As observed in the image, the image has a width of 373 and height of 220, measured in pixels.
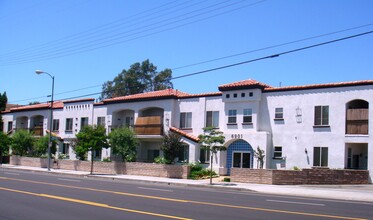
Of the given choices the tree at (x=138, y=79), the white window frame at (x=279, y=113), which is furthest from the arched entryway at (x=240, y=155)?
the tree at (x=138, y=79)

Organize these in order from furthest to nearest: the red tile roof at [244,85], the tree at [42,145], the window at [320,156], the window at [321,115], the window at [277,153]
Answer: the tree at [42,145] < the red tile roof at [244,85] < the window at [277,153] < the window at [321,115] < the window at [320,156]

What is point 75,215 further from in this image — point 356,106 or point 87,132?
point 87,132

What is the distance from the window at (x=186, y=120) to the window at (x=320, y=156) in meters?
12.1

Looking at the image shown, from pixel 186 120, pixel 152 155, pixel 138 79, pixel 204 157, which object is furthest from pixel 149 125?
pixel 138 79

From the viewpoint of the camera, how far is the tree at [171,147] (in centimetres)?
3734

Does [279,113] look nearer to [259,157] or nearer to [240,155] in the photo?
[259,157]

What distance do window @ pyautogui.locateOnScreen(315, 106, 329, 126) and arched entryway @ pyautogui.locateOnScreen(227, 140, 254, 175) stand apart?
588 cm

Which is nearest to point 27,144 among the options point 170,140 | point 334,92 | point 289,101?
point 170,140

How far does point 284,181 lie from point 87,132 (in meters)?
18.7

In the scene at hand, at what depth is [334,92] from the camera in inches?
1280

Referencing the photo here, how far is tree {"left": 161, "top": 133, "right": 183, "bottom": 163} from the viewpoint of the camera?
3734 centimetres

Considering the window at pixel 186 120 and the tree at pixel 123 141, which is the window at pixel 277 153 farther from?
the tree at pixel 123 141

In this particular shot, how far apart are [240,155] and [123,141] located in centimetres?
1060

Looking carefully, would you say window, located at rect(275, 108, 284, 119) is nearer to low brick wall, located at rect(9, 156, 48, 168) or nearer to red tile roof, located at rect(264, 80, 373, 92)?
red tile roof, located at rect(264, 80, 373, 92)
